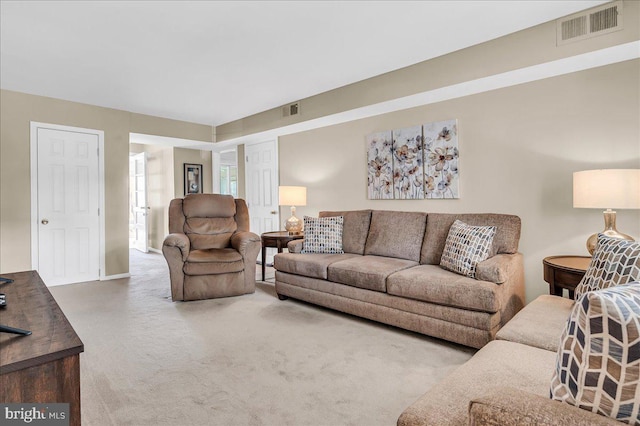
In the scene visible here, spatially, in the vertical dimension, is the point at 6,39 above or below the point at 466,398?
above

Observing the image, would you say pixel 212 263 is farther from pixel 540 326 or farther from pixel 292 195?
pixel 540 326

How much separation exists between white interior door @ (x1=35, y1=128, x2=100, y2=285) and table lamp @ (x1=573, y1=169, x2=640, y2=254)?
534 cm

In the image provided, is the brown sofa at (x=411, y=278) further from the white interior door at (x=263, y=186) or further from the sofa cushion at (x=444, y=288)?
the white interior door at (x=263, y=186)

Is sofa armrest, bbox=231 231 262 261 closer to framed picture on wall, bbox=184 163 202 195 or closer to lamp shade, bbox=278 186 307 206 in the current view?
lamp shade, bbox=278 186 307 206

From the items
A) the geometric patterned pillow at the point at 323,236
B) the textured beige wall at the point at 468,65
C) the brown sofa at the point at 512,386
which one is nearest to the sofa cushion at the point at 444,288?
the brown sofa at the point at 512,386

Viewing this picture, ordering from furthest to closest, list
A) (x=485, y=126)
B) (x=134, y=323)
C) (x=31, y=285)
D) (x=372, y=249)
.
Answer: (x=372, y=249) < (x=485, y=126) < (x=134, y=323) < (x=31, y=285)

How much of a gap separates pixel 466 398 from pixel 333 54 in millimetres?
2866

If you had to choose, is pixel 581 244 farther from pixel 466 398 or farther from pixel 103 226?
pixel 103 226

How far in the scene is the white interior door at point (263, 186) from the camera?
5438 mm

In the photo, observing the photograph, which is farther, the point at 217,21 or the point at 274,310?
the point at 274,310

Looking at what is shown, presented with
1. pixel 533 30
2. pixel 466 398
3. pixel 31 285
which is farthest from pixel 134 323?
pixel 533 30

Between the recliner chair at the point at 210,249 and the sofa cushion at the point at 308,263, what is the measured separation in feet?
1.52

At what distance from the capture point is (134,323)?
9.69 ft

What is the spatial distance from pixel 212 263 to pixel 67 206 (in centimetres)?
232
